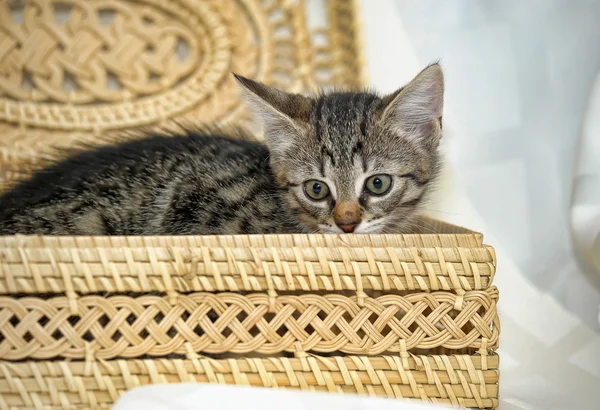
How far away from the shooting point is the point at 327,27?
6.27 ft

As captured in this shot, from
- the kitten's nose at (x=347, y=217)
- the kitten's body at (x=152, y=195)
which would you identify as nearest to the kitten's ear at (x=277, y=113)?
the kitten's body at (x=152, y=195)

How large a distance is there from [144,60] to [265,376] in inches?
53.6

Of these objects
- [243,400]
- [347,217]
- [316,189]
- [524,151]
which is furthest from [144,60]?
[243,400]

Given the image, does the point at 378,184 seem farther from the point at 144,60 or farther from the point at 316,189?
the point at 144,60

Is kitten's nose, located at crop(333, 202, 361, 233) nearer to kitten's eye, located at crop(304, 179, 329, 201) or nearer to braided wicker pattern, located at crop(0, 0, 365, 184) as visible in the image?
kitten's eye, located at crop(304, 179, 329, 201)

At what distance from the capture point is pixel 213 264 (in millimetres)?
817

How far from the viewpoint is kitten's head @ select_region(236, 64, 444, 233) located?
107 cm

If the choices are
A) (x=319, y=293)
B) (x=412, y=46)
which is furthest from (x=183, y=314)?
(x=412, y=46)

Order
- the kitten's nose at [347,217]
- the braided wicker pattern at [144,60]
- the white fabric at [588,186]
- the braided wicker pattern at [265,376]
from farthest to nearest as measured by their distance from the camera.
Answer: the braided wicker pattern at [144,60] < the white fabric at [588,186] < the kitten's nose at [347,217] < the braided wicker pattern at [265,376]

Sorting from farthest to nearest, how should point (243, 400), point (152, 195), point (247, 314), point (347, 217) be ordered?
point (152, 195), point (347, 217), point (247, 314), point (243, 400)

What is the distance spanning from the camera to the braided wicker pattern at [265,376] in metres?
0.83

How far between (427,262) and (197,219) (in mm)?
514

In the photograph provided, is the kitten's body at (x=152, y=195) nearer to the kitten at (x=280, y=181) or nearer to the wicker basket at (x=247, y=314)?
the kitten at (x=280, y=181)

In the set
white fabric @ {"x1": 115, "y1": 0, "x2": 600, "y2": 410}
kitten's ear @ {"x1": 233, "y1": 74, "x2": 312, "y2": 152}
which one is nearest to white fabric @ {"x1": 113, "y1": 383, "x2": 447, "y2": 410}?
white fabric @ {"x1": 115, "y1": 0, "x2": 600, "y2": 410}
